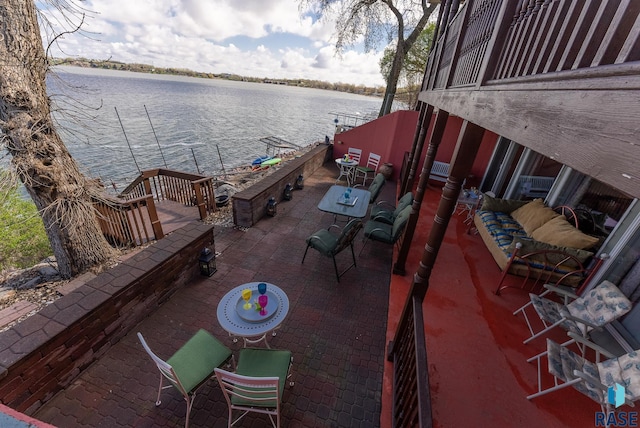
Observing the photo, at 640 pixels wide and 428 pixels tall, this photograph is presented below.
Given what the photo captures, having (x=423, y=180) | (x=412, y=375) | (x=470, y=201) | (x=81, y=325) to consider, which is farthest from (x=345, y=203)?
(x=81, y=325)

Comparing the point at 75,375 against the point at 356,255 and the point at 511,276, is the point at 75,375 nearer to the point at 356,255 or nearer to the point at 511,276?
the point at 356,255

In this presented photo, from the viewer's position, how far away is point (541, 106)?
1.08 meters

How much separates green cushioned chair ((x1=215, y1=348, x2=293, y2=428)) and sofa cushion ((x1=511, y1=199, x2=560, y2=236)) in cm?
469

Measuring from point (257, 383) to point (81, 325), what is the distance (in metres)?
2.01

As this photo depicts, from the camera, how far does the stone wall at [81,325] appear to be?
2.25 metres

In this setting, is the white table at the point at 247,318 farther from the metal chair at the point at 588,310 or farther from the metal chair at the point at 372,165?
the metal chair at the point at 372,165

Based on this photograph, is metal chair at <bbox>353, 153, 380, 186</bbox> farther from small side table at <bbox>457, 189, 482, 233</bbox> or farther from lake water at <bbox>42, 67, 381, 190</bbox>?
lake water at <bbox>42, 67, 381, 190</bbox>

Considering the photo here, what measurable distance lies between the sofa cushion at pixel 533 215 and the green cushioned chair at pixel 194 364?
17.0 feet

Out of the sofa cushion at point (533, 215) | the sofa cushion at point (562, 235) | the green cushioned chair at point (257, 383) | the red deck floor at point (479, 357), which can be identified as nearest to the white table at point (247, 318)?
the green cushioned chair at point (257, 383)

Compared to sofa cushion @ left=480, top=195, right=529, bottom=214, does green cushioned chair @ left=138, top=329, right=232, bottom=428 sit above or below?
below

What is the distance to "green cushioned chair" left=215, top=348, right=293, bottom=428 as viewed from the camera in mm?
2010

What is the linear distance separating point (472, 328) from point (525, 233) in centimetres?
244

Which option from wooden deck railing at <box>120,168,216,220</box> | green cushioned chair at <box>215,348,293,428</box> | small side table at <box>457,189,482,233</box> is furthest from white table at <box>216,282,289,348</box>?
small side table at <box>457,189,482,233</box>

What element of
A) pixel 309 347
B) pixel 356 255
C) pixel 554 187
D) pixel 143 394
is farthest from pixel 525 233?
pixel 143 394
